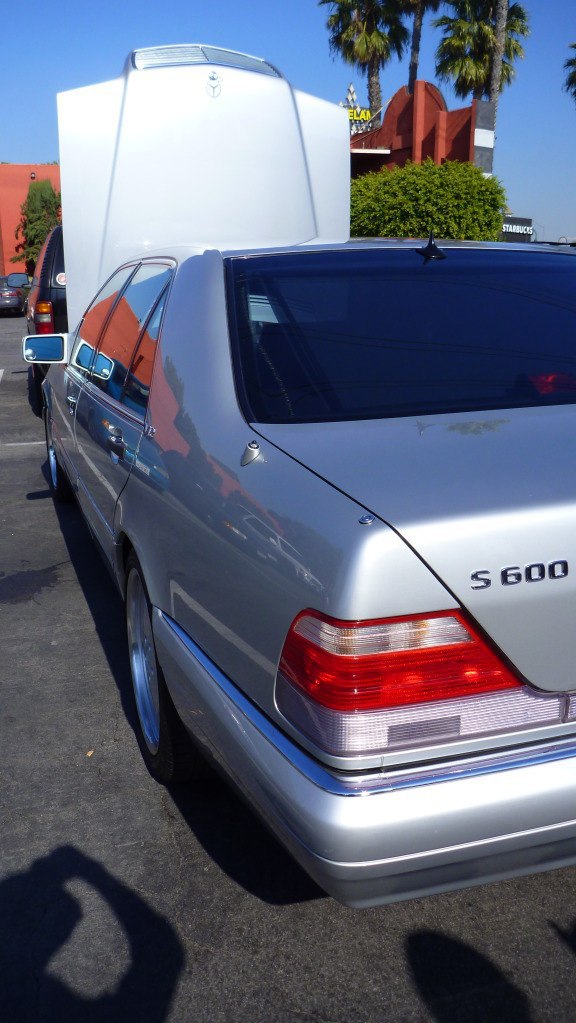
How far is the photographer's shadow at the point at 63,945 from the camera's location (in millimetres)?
2305

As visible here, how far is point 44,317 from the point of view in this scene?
10547 millimetres

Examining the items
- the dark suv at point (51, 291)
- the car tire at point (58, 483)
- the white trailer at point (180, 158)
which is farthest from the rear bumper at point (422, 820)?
the dark suv at point (51, 291)

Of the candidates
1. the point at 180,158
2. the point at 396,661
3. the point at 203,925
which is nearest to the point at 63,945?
the point at 203,925

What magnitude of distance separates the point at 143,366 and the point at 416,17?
32917 mm

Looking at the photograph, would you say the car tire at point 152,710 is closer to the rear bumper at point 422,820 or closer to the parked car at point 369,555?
the parked car at point 369,555

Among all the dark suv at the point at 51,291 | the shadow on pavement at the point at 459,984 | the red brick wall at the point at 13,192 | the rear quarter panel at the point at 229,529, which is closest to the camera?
the rear quarter panel at the point at 229,529

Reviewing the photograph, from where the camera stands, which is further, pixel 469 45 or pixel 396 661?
pixel 469 45

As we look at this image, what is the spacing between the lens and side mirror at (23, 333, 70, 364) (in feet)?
17.0

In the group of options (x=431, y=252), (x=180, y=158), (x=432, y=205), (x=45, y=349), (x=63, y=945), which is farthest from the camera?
(x=432, y=205)

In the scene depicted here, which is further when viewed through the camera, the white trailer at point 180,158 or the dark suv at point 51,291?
the dark suv at point 51,291

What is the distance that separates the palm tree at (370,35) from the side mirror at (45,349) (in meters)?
30.3

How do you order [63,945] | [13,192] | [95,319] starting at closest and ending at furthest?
[63,945] → [95,319] → [13,192]

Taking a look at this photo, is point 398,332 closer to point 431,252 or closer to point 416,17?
point 431,252

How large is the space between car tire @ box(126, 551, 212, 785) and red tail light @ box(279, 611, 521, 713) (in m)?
1.16
